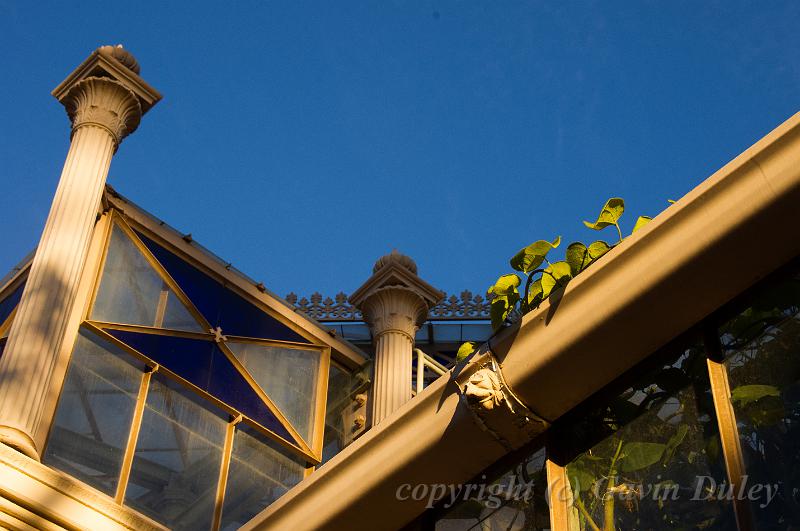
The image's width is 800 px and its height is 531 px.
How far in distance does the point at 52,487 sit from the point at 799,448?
25.2 ft

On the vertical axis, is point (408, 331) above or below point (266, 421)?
above

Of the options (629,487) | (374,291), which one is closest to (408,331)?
(374,291)

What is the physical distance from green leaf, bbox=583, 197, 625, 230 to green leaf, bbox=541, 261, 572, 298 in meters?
0.33

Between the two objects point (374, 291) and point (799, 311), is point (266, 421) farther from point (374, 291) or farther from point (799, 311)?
point (799, 311)

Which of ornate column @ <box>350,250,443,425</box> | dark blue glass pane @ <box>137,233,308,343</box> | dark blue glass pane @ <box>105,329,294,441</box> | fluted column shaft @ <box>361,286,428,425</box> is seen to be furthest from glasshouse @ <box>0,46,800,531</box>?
ornate column @ <box>350,250,443,425</box>

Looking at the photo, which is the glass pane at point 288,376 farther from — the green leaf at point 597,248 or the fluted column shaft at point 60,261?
the green leaf at point 597,248

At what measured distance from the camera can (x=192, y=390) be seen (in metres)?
14.4

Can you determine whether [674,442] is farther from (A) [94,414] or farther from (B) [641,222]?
(A) [94,414]

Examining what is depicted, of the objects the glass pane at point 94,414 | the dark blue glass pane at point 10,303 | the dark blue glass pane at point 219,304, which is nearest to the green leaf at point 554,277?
the glass pane at point 94,414

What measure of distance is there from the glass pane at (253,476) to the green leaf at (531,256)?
23.8 ft

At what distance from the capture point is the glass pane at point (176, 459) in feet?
43.4

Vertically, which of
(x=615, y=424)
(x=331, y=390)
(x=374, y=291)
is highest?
(x=374, y=291)

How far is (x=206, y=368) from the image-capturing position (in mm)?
14891

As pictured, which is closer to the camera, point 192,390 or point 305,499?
point 305,499
